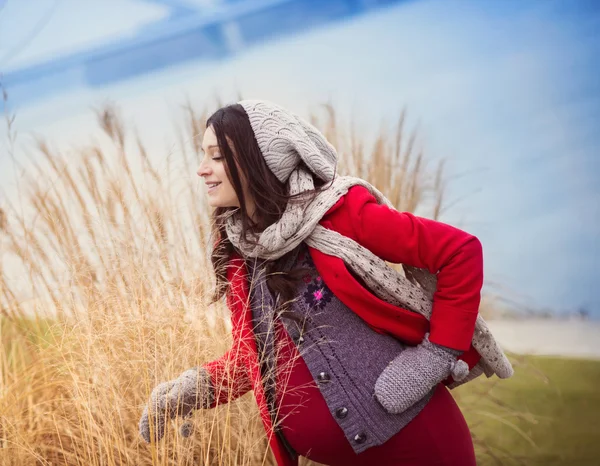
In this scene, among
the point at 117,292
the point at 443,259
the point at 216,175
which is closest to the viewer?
the point at 443,259

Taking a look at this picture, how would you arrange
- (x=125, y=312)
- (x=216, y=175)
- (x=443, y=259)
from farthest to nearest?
(x=125, y=312) < (x=216, y=175) < (x=443, y=259)

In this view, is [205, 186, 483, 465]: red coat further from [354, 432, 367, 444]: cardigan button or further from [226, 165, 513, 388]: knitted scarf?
[354, 432, 367, 444]: cardigan button

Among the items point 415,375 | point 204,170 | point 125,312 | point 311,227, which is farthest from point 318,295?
point 125,312

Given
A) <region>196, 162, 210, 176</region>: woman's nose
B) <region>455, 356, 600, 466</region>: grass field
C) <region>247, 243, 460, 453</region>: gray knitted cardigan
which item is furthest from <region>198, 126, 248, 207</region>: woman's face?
<region>455, 356, 600, 466</region>: grass field

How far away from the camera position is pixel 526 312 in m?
2.98

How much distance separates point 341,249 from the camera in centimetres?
146

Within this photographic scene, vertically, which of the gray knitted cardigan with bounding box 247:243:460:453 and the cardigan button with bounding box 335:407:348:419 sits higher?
the gray knitted cardigan with bounding box 247:243:460:453

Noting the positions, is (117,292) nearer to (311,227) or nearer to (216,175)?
(216,175)

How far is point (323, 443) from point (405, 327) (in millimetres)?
305

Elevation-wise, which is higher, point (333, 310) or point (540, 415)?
point (333, 310)

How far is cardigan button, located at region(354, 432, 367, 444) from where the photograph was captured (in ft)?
4.77

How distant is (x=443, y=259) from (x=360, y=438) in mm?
410

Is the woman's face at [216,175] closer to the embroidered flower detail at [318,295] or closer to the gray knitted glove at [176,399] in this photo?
the embroidered flower detail at [318,295]

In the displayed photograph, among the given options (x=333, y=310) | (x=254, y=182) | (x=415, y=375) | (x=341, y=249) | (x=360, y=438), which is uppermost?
(x=254, y=182)
